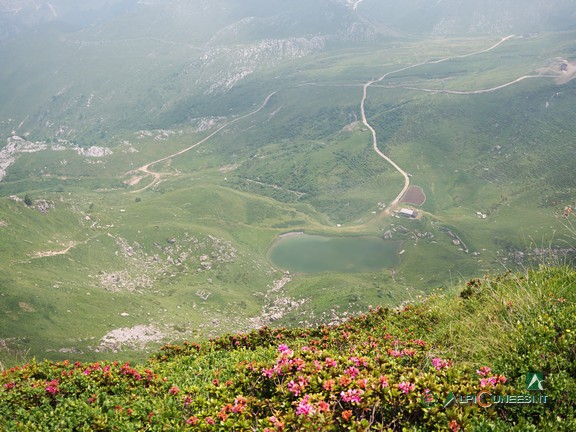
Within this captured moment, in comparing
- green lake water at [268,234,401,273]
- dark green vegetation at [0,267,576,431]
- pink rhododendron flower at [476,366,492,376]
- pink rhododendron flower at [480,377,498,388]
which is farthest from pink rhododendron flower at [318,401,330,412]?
green lake water at [268,234,401,273]

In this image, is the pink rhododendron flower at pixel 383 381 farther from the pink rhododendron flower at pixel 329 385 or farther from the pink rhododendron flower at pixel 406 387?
the pink rhododendron flower at pixel 329 385

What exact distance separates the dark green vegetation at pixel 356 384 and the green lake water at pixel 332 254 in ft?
335

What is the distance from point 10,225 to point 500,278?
102647 mm

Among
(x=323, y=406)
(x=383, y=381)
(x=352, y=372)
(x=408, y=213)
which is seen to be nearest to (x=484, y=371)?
(x=383, y=381)

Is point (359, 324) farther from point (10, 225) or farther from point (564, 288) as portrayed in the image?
point (10, 225)

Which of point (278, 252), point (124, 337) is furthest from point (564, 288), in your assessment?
point (278, 252)

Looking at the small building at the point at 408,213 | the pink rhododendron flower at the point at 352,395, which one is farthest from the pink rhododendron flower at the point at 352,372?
the small building at the point at 408,213

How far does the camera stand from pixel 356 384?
8.11 meters

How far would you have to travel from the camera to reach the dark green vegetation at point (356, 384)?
296 inches

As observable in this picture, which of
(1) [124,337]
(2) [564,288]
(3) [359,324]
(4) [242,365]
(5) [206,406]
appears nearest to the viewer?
(5) [206,406]

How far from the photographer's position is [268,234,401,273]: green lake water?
117m

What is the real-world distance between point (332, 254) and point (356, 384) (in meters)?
117

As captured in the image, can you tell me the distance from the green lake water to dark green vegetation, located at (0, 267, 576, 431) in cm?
10208

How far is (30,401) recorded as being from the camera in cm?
1145
